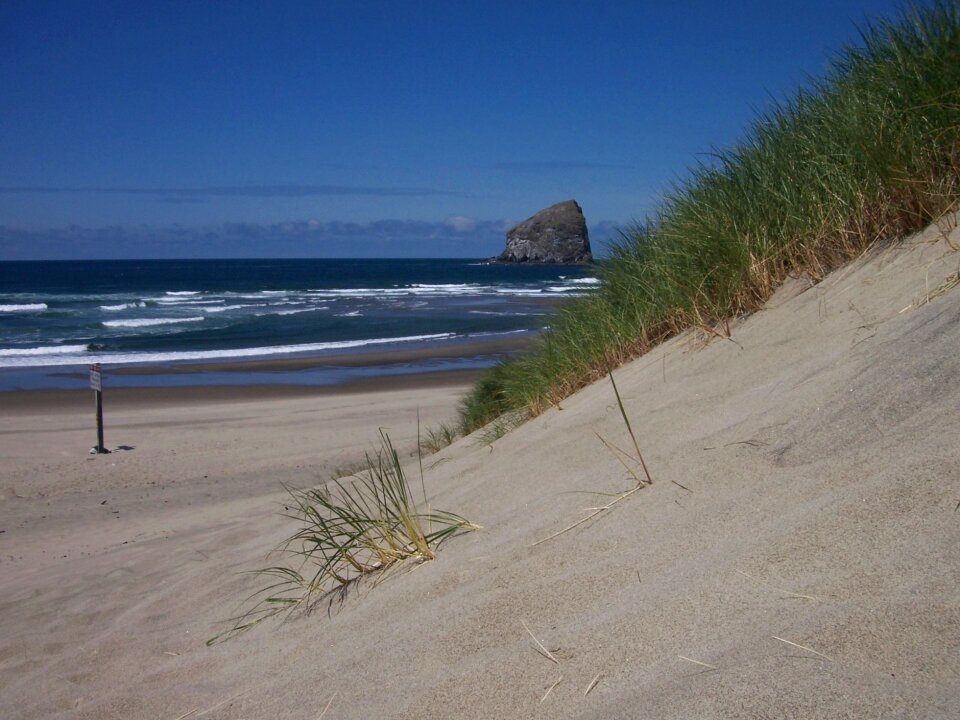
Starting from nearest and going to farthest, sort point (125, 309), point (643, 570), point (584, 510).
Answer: point (643, 570) → point (584, 510) → point (125, 309)

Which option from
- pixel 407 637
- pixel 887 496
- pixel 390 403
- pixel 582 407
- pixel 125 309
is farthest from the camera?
pixel 125 309

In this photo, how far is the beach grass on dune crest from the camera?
477 cm

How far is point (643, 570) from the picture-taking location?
272 centimetres

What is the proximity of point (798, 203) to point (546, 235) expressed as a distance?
92615 millimetres

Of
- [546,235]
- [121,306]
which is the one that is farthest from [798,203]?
[546,235]

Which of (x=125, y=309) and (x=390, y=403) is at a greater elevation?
(x=125, y=309)

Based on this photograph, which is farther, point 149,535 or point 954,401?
point 149,535

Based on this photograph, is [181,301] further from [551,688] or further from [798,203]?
[551,688]

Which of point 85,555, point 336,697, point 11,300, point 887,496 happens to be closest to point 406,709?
point 336,697

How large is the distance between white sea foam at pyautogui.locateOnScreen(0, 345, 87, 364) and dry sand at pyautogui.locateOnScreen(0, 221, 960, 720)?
77.8 feet

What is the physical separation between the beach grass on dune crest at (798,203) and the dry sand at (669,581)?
0.29 m

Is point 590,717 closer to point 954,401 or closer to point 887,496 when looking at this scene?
point 887,496

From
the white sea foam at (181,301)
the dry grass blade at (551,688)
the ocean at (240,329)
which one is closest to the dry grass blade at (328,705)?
the dry grass blade at (551,688)

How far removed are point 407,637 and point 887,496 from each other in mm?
1542
